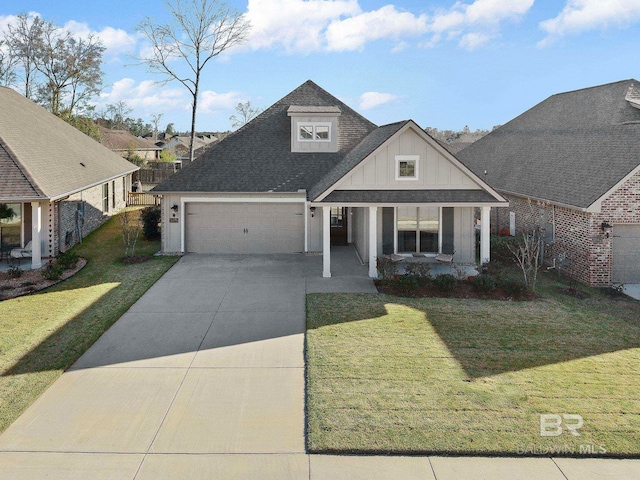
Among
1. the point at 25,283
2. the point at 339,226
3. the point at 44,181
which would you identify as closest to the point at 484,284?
the point at 339,226

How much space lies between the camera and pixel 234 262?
60.0 feet

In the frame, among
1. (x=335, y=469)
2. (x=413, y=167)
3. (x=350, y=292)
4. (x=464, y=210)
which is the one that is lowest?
(x=335, y=469)

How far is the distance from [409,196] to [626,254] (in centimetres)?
645

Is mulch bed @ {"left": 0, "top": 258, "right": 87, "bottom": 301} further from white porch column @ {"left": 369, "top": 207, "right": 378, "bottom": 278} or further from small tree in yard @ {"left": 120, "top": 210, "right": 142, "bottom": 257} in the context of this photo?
white porch column @ {"left": 369, "top": 207, "right": 378, "bottom": 278}

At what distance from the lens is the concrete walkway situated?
6367mm

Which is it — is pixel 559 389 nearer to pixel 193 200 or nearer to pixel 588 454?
pixel 588 454

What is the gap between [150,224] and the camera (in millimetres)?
22547

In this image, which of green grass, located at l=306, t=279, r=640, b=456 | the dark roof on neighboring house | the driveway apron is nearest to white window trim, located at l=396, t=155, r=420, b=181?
green grass, located at l=306, t=279, r=640, b=456

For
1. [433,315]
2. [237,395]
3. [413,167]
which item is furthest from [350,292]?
[237,395]

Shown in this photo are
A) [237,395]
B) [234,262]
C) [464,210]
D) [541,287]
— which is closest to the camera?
[237,395]

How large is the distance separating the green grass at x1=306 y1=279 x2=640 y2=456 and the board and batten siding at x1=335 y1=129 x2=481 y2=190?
3933mm

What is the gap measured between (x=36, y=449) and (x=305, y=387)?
12.2ft

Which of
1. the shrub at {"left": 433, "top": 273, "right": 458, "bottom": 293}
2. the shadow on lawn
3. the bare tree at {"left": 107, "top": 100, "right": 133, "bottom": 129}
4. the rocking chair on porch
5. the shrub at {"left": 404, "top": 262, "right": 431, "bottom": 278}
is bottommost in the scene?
the shadow on lawn

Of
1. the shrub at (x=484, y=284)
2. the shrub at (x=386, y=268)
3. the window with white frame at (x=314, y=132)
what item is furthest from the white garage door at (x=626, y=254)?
the window with white frame at (x=314, y=132)
